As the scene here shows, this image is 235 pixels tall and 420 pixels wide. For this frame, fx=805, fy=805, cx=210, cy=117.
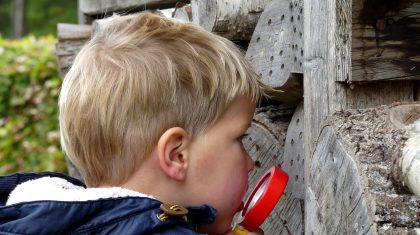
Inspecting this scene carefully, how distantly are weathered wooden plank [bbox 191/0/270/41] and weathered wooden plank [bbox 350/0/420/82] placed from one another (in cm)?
83

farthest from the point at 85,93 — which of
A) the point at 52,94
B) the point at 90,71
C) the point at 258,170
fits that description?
the point at 52,94

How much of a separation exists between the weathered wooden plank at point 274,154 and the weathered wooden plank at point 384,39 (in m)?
0.57

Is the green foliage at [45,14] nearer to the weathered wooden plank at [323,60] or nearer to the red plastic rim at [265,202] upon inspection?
the weathered wooden plank at [323,60]

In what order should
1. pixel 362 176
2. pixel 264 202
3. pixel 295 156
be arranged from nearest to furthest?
1. pixel 362 176
2. pixel 264 202
3. pixel 295 156

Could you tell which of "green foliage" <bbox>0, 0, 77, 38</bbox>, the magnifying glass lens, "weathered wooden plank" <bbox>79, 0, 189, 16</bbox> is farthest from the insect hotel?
"green foliage" <bbox>0, 0, 77, 38</bbox>

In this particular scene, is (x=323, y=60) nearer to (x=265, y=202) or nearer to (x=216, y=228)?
(x=265, y=202)

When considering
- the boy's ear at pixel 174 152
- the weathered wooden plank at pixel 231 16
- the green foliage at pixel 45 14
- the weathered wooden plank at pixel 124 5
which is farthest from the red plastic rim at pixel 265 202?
the green foliage at pixel 45 14

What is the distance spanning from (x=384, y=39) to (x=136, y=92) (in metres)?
0.63

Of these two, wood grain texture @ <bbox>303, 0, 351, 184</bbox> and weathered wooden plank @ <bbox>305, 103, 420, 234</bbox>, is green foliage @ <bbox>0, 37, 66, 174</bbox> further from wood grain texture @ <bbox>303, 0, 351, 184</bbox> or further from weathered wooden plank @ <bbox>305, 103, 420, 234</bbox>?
weathered wooden plank @ <bbox>305, 103, 420, 234</bbox>

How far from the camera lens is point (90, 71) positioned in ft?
6.00

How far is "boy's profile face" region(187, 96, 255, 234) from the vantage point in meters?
1.87

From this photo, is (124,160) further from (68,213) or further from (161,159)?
(68,213)

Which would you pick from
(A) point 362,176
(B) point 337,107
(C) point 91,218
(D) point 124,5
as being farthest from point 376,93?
(D) point 124,5

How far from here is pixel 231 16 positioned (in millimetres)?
2734
